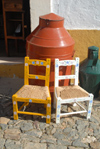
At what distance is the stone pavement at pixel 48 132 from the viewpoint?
3.01 m

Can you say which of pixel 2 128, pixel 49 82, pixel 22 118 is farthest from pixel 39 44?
pixel 2 128

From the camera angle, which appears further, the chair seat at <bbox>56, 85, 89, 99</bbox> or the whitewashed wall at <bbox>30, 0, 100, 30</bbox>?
the whitewashed wall at <bbox>30, 0, 100, 30</bbox>

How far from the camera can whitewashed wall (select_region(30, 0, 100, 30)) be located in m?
4.26

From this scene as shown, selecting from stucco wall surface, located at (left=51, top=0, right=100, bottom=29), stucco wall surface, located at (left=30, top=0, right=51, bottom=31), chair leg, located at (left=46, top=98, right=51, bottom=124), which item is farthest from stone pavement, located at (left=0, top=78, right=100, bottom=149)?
stucco wall surface, located at (left=30, top=0, right=51, bottom=31)

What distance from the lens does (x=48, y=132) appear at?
10.7 ft

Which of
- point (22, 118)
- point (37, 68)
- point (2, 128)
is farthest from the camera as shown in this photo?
point (37, 68)

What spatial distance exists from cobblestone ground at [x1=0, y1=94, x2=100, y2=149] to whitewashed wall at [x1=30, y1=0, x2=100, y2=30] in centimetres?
212

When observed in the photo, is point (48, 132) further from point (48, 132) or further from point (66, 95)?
point (66, 95)

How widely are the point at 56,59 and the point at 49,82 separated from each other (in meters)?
0.60

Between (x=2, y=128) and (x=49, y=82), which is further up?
(x=49, y=82)

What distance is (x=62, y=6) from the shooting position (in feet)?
14.1

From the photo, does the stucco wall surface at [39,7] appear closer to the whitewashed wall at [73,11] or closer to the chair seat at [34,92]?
the whitewashed wall at [73,11]

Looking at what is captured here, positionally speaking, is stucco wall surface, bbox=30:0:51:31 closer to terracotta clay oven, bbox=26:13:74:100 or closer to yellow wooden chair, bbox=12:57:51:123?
terracotta clay oven, bbox=26:13:74:100

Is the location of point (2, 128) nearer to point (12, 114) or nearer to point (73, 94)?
point (12, 114)
